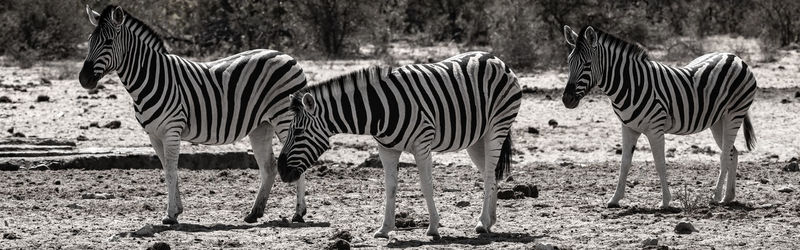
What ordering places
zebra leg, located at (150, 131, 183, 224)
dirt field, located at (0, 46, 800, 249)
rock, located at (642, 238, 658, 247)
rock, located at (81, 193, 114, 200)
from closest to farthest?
1. rock, located at (642, 238, 658, 247)
2. dirt field, located at (0, 46, 800, 249)
3. zebra leg, located at (150, 131, 183, 224)
4. rock, located at (81, 193, 114, 200)

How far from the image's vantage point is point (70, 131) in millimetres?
16047

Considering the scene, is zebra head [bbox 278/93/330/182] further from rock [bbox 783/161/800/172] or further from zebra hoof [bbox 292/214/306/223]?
rock [bbox 783/161/800/172]

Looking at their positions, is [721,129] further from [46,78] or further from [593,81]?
[46,78]

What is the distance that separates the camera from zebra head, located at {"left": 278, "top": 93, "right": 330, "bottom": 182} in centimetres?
876

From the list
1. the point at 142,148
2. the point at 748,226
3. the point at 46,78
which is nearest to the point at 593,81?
the point at 748,226

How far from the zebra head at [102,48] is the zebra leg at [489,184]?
297 cm

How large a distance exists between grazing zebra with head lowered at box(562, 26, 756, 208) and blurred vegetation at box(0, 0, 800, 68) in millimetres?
12524

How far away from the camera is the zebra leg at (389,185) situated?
9.10m

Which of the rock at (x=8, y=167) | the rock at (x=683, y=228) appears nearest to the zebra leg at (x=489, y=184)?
the rock at (x=683, y=228)

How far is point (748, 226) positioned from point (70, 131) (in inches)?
366

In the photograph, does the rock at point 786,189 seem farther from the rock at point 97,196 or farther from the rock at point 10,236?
the rock at point 10,236

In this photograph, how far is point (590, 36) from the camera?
10.8 meters

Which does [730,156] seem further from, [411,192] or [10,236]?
[10,236]

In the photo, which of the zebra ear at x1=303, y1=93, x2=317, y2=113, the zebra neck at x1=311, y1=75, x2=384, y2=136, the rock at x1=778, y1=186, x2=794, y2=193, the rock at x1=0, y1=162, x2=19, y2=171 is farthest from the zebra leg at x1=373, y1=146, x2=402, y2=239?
the rock at x1=0, y1=162, x2=19, y2=171
